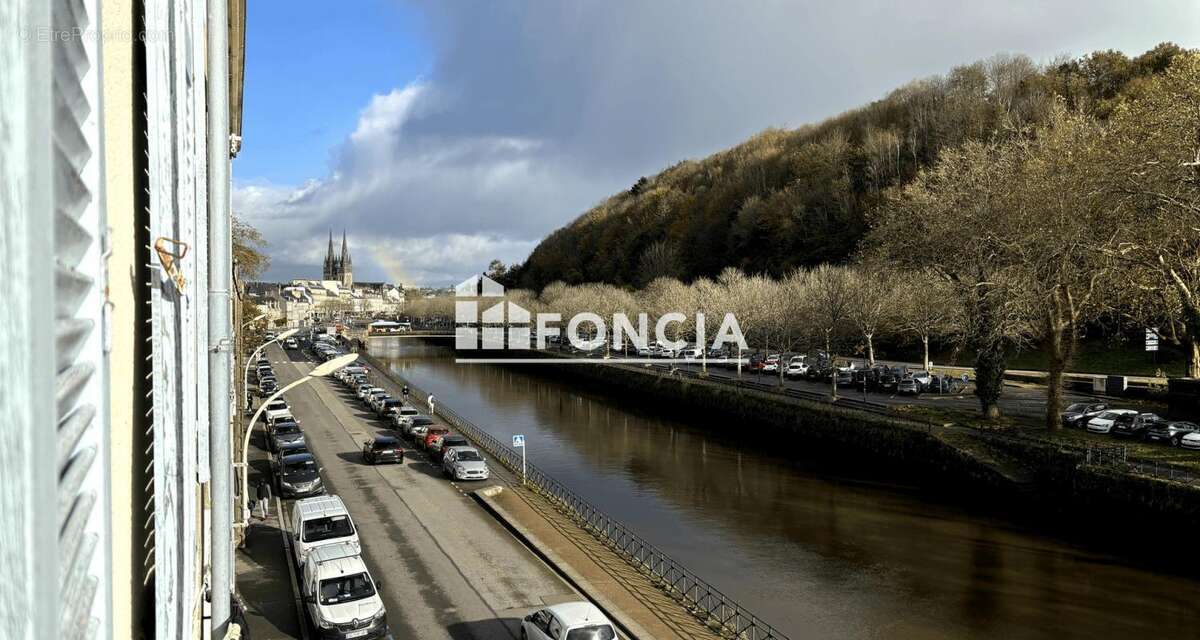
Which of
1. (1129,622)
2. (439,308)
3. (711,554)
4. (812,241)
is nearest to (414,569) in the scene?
(711,554)

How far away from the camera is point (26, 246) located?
0.86m

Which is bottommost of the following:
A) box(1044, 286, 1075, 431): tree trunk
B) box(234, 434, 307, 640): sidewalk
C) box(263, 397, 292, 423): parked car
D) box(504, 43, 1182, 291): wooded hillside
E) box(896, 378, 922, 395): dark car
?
box(234, 434, 307, 640): sidewalk

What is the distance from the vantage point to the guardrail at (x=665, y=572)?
14.2 meters

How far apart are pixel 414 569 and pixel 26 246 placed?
1708 cm

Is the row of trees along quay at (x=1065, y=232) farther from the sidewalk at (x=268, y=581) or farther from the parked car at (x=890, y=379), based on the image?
the sidewalk at (x=268, y=581)

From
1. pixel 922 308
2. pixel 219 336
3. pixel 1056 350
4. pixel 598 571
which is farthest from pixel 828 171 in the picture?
pixel 219 336

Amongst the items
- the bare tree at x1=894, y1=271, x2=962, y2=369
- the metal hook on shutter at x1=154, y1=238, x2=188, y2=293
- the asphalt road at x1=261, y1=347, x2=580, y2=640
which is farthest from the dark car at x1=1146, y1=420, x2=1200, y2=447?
the metal hook on shutter at x1=154, y1=238, x2=188, y2=293

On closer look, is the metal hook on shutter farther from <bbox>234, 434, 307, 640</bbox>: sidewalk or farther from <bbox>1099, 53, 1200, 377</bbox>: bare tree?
<bbox>1099, 53, 1200, 377</bbox>: bare tree

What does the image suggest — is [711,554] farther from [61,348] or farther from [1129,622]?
[61,348]

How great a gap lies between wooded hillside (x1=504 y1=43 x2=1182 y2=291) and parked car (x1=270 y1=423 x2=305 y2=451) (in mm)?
45406

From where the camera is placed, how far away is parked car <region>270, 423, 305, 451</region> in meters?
28.1

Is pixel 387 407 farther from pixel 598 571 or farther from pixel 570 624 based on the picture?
pixel 570 624

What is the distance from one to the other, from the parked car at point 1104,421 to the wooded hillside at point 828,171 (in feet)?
88.7

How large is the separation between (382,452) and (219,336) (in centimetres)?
2216
